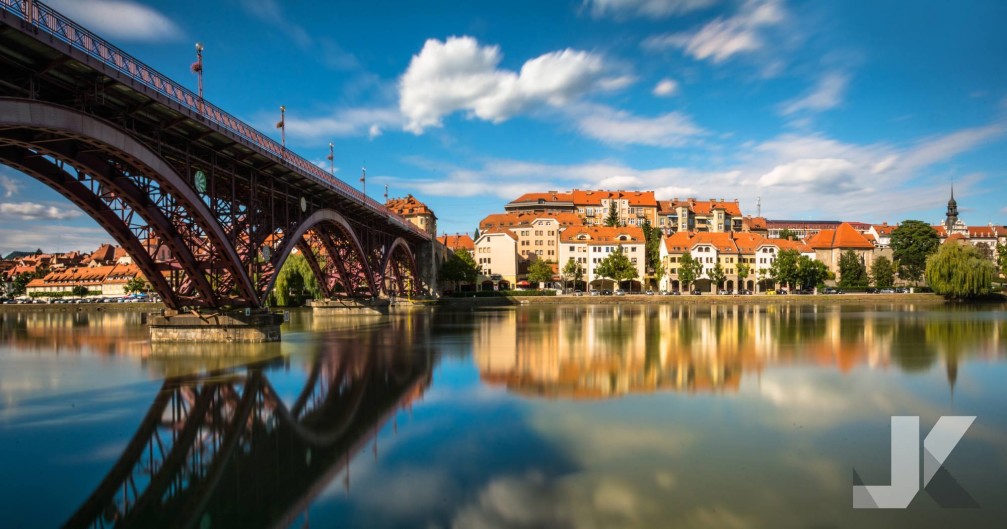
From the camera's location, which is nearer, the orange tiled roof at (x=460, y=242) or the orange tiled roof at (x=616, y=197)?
the orange tiled roof at (x=460, y=242)

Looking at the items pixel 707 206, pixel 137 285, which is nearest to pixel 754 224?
pixel 707 206

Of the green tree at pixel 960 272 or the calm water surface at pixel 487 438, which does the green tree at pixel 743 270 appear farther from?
the calm water surface at pixel 487 438

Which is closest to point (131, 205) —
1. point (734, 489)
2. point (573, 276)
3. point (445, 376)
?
point (445, 376)

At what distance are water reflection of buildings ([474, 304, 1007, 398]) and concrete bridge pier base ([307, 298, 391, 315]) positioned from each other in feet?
71.9

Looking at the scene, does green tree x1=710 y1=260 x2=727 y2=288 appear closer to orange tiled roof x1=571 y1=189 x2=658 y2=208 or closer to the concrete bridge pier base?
orange tiled roof x1=571 y1=189 x2=658 y2=208

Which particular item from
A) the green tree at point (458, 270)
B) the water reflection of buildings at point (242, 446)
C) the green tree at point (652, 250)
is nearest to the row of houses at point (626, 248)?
the green tree at point (652, 250)

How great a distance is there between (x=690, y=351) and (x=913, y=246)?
290 ft

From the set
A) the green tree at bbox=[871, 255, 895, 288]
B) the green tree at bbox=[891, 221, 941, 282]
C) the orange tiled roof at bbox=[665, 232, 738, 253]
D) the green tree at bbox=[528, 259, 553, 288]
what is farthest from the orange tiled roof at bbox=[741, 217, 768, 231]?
the green tree at bbox=[528, 259, 553, 288]

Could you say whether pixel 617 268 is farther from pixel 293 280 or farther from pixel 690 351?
pixel 690 351

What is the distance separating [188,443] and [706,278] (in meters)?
97.4

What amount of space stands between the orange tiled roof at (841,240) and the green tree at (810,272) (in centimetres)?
1253

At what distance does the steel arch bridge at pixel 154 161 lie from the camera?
55.7ft

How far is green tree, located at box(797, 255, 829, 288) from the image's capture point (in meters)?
91.2

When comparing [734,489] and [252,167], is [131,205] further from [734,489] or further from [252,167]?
[734,489]
